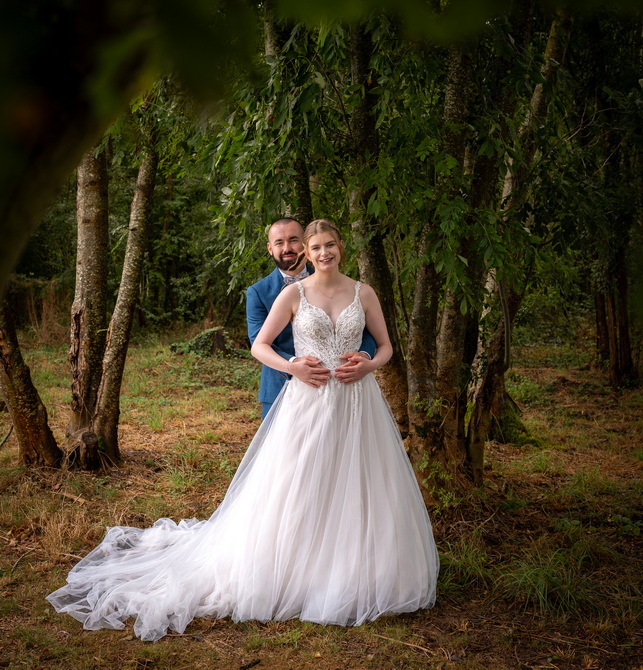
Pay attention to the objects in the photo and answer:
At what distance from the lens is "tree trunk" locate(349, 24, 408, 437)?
4.33 meters

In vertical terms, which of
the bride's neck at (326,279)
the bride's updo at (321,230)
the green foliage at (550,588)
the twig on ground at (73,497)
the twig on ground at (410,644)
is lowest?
the twig on ground at (410,644)

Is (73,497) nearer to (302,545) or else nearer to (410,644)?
(302,545)

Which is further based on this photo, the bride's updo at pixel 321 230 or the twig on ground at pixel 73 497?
the twig on ground at pixel 73 497

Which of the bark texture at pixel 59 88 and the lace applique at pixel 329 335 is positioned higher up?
the bark texture at pixel 59 88

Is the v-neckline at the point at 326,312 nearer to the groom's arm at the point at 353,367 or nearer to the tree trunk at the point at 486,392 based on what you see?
the groom's arm at the point at 353,367

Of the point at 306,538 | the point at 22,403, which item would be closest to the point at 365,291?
the point at 306,538

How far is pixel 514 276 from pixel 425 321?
2.77 feet

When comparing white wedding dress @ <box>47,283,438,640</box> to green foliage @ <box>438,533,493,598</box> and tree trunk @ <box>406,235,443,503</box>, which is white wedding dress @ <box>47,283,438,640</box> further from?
tree trunk @ <box>406,235,443,503</box>

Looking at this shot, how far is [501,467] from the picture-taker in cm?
596

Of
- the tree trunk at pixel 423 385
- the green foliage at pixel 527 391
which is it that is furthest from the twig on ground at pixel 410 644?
the green foliage at pixel 527 391

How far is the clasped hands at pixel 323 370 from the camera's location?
3.58m

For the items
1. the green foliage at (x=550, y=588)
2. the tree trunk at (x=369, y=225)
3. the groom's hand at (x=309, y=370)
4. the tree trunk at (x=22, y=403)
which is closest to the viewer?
the green foliage at (x=550, y=588)

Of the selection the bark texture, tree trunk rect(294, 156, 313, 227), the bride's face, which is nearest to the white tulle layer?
the bride's face

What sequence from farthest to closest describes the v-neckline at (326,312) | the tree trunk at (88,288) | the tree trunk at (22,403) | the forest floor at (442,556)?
the tree trunk at (88,288), the tree trunk at (22,403), the v-neckline at (326,312), the forest floor at (442,556)
